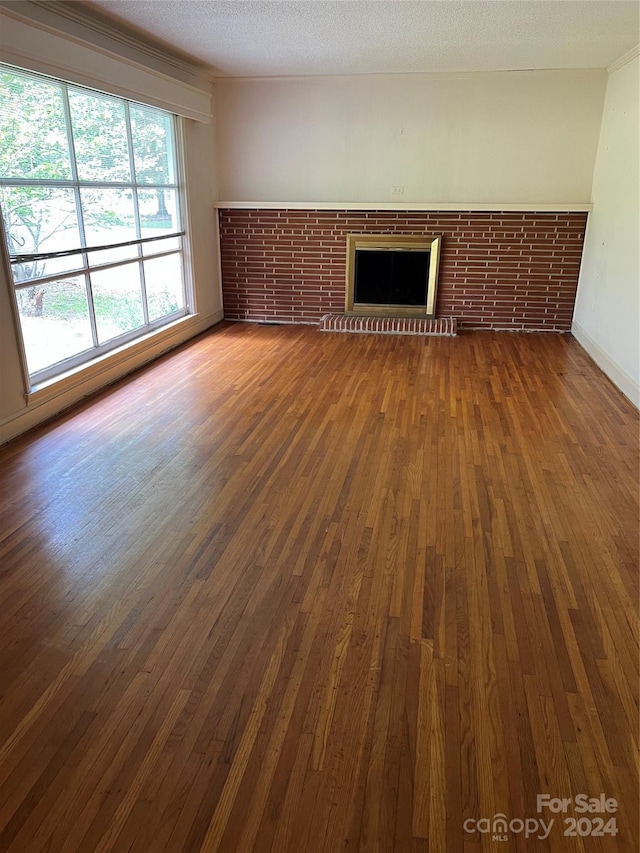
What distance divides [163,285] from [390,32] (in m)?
2.89

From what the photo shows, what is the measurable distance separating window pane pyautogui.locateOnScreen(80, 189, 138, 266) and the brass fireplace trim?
8.16 ft

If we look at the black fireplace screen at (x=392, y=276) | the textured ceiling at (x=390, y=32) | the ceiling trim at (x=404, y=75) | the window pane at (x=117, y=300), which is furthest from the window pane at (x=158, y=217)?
the black fireplace screen at (x=392, y=276)

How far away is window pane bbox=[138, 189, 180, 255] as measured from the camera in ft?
16.9

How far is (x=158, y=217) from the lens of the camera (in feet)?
17.9

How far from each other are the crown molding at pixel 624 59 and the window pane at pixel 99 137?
414cm

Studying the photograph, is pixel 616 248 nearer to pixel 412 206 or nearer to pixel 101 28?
pixel 412 206

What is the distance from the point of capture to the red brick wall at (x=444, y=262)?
6234mm

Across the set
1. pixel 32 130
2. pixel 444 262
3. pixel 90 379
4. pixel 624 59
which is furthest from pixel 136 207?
pixel 624 59

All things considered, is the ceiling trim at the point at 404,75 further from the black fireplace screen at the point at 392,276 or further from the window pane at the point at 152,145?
the black fireplace screen at the point at 392,276

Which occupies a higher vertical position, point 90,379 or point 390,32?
point 390,32

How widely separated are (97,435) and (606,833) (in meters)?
3.27

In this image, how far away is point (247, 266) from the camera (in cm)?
681

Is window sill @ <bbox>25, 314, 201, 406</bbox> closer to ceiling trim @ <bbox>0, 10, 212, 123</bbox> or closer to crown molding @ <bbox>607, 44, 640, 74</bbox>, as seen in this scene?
ceiling trim @ <bbox>0, 10, 212, 123</bbox>

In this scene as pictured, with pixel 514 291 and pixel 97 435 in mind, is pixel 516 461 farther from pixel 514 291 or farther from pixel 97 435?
pixel 514 291
